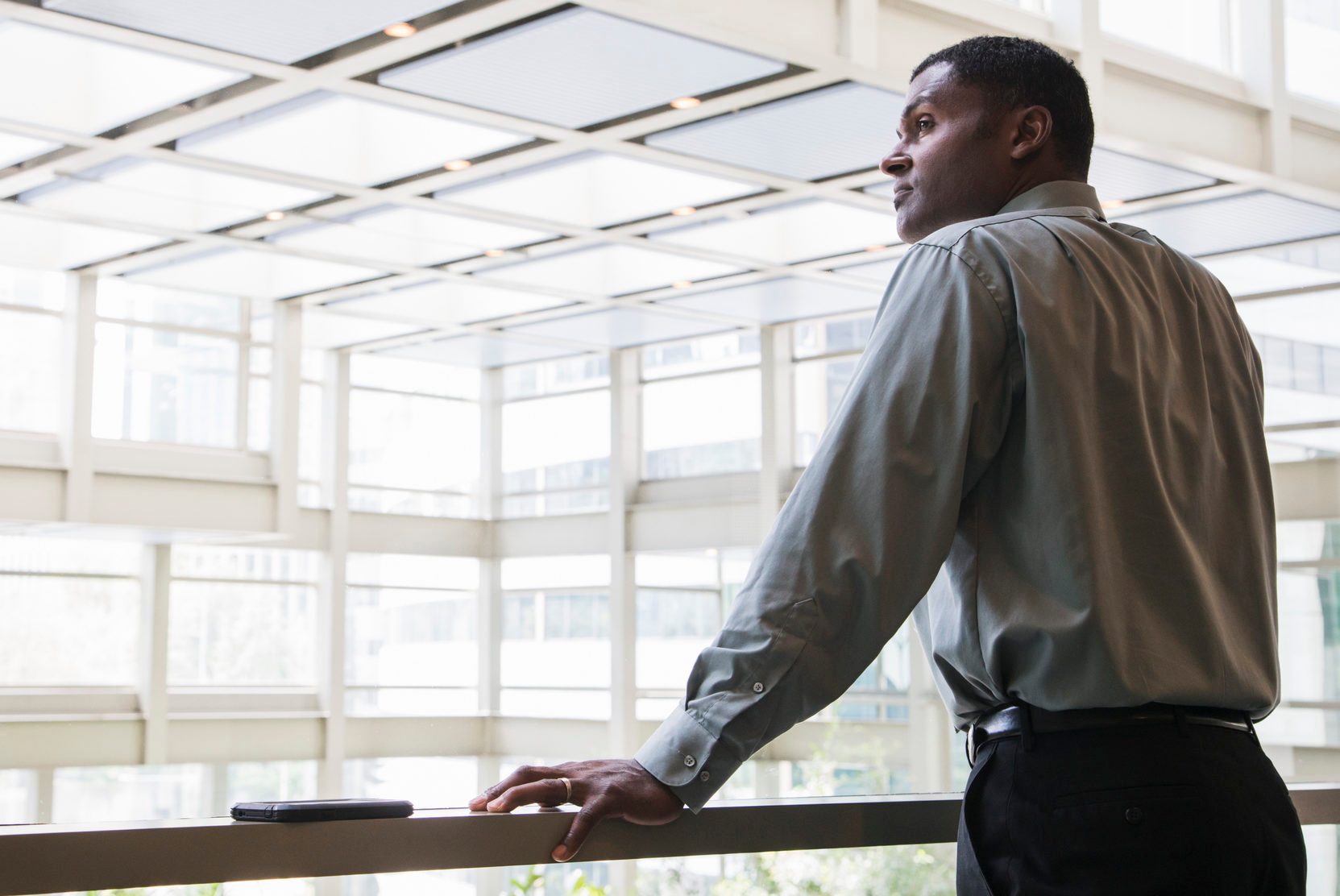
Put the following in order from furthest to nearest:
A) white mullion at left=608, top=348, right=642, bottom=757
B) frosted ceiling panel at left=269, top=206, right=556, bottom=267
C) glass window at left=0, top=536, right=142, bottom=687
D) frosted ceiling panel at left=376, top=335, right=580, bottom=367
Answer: frosted ceiling panel at left=376, top=335, right=580, bottom=367 → white mullion at left=608, top=348, right=642, bottom=757 → glass window at left=0, top=536, right=142, bottom=687 → frosted ceiling panel at left=269, top=206, right=556, bottom=267

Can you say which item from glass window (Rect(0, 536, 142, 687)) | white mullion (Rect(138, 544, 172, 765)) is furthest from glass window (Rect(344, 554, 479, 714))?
glass window (Rect(0, 536, 142, 687))

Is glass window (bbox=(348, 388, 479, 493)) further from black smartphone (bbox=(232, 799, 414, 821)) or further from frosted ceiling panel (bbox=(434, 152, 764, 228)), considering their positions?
black smartphone (bbox=(232, 799, 414, 821))

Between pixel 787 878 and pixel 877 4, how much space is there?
575cm

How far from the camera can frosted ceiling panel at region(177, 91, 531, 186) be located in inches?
392

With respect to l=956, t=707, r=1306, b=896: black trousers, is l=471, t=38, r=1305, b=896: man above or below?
above

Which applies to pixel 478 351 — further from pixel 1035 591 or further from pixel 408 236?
pixel 1035 591

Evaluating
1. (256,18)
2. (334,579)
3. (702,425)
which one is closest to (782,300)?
(702,425)

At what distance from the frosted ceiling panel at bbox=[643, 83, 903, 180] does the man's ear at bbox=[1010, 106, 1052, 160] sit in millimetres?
6937

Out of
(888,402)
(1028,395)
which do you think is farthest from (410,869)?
(1028,395)

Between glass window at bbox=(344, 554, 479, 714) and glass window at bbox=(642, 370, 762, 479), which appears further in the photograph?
glass window at bbox=(344, 554, 479, 714)

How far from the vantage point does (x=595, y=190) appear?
462 inches

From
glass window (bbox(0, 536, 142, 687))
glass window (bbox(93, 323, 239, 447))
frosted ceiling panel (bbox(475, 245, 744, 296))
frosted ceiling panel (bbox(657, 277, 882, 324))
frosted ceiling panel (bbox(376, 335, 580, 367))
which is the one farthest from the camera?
frosted ceiling panel (bbox(376, 335, 580, 367))

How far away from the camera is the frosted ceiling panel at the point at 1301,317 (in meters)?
12.3

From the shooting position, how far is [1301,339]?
12.5 meters
